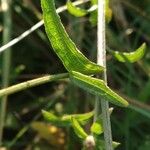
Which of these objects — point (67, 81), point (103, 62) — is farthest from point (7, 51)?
point (103, 62)

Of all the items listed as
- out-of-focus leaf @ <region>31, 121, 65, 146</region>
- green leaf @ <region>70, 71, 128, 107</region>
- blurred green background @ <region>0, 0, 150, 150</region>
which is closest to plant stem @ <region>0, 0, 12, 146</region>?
blurred green background @ <region>0, 0, 150, 150</region>

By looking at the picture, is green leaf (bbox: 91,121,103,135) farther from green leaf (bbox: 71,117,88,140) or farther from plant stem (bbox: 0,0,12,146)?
plant stem (bbox: 0,0,12,146)

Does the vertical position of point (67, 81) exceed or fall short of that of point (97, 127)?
it exceeds it

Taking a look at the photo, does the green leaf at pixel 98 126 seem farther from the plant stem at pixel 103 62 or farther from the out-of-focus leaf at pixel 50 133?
the out-of-focus leaf at pixel 50 133

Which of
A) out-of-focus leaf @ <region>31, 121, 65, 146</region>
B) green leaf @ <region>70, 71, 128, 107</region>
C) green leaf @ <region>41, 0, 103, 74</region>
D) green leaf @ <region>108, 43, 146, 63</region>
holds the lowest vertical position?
out-of-focus leaf @ <region>31, 121, 65, 146</region>

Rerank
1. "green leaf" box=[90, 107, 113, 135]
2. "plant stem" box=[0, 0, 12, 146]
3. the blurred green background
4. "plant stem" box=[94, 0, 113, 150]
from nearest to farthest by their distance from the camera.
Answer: "plant stem" box=[94, 0, 113, 150], "green leaf" box=[90, 107, 113, 135], "plant stem" box=[0, 0, 12, 146], the blurred green background

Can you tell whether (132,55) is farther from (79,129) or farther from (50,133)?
(50,133)

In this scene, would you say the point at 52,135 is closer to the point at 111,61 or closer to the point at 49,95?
the point at 49,95

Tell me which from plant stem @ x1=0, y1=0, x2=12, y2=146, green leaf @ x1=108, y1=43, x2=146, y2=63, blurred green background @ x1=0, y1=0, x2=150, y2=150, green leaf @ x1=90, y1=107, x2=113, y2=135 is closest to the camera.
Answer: green leaf @ x1=90, y1=107, x2=113, y2=135
